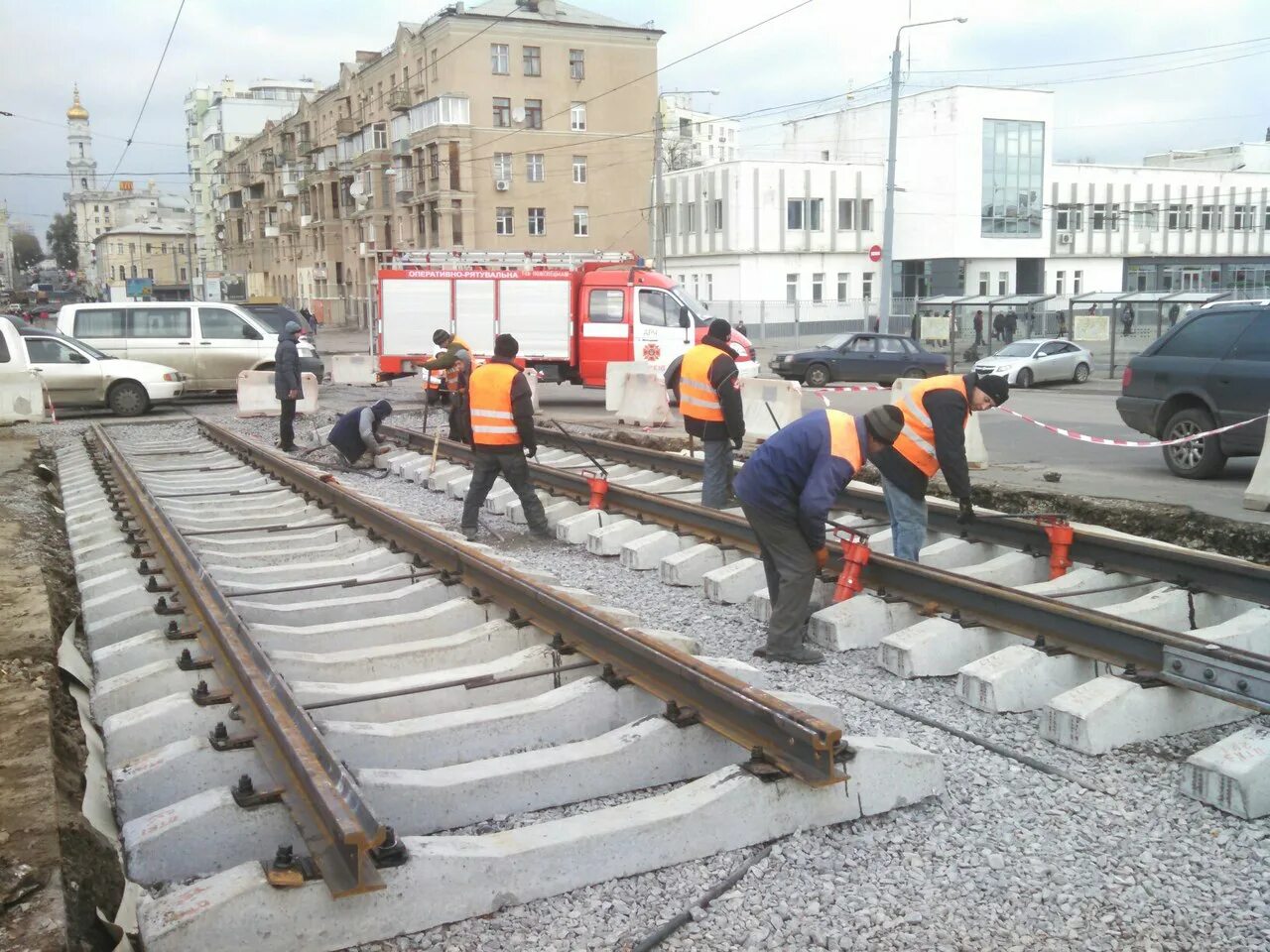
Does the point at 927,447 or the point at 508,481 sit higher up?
the point at 927,447

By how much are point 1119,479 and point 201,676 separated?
32.7 feet

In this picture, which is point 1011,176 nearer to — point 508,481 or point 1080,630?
point 508,481

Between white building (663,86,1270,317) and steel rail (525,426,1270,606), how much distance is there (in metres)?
49.6

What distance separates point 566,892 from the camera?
382 centimetres

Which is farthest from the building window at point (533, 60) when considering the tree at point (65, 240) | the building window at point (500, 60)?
the tree at point (65, 240)

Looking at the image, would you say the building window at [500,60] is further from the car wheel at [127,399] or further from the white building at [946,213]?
the car wheel at [127,399]

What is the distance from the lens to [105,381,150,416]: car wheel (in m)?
21.4

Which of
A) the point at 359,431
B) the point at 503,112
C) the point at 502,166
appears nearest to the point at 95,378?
the point at 359,431

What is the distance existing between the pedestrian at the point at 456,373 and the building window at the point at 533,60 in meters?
49.8

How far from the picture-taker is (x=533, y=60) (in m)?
62.4

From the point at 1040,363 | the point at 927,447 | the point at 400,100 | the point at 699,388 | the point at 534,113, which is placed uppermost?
the point at 400,100

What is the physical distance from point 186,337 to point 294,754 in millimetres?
20686

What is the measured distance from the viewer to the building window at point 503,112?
204 ft

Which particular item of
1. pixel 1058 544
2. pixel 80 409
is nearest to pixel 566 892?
pixel 1058 544
